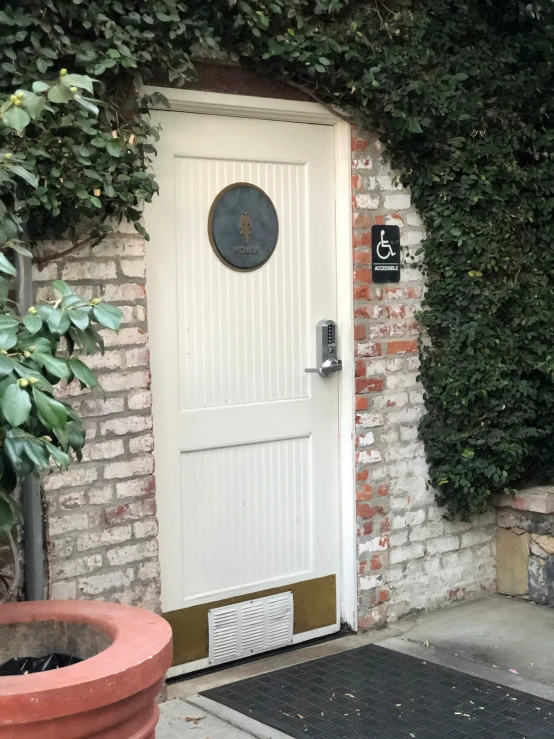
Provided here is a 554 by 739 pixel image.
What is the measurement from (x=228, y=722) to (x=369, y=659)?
80 centimetres

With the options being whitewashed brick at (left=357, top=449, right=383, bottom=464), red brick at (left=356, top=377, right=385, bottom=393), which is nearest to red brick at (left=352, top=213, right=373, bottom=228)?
red brick at (left=356, top=377, right=385, bottom=393)

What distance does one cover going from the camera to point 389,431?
14.0 feet

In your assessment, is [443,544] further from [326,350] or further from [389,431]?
[326,350]

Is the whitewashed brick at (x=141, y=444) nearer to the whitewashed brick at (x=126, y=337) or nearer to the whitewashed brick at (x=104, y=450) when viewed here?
the whitewashed brick at (x=104, y=450)

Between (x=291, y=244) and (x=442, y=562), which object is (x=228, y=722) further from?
(x=291, y=244)

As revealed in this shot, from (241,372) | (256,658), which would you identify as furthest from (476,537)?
(241,372)

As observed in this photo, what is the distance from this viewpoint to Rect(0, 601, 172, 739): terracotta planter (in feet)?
6.15

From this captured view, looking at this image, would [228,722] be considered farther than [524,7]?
No

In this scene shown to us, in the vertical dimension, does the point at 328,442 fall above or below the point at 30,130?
below

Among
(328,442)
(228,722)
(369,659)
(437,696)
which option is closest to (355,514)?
(328,442)

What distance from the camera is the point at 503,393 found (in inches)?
172

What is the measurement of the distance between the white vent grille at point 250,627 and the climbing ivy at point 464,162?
3.19 feet

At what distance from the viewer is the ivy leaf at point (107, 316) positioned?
209cm

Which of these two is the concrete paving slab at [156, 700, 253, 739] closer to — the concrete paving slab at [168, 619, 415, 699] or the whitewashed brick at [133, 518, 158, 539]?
the concrete paving slab at [168, 619, 415, 699]
